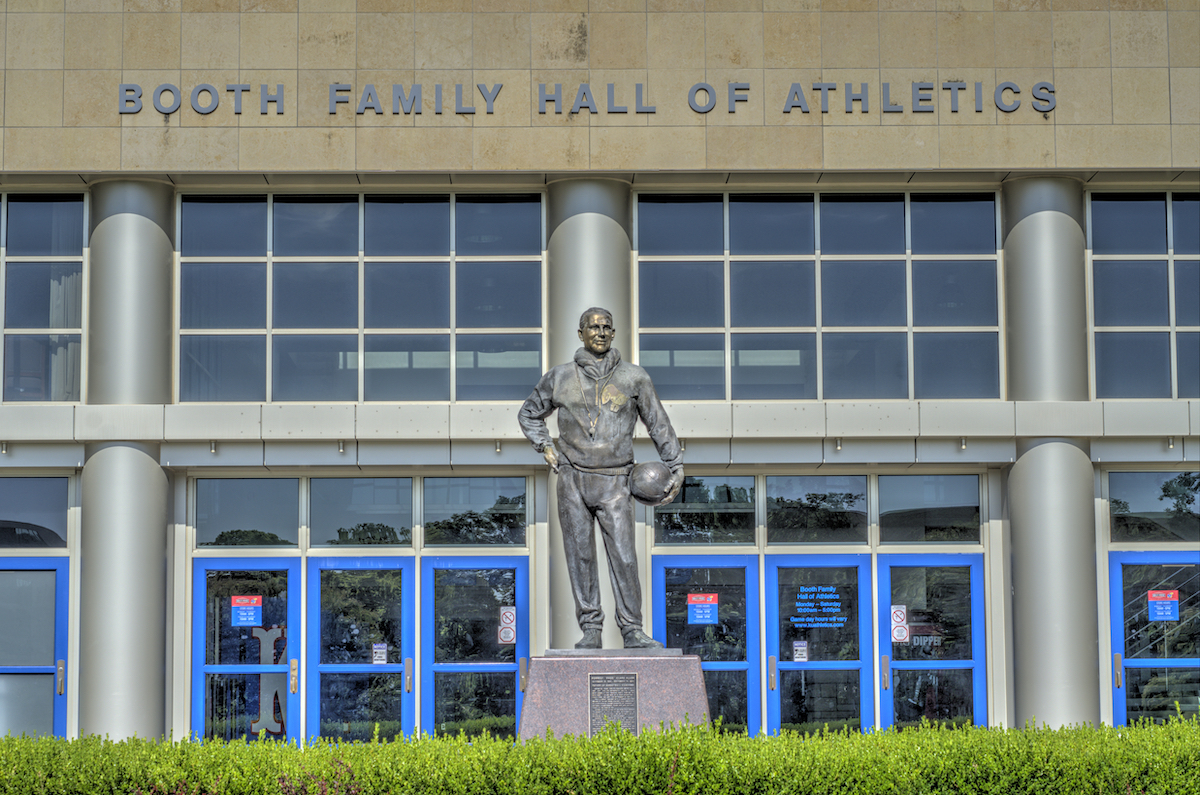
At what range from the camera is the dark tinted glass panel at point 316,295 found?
14.7 meters

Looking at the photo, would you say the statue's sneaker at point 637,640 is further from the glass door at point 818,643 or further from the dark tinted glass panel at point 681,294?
the dark tinted glass panel at point 681,294

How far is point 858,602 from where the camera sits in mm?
14539

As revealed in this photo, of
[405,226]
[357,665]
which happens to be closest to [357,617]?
[357,665]

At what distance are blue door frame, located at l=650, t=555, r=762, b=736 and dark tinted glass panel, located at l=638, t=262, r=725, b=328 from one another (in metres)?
2.72

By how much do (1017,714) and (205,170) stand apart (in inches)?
428

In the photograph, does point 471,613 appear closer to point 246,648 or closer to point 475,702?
point 475,702

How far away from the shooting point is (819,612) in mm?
14508

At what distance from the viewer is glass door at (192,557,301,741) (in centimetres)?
1426

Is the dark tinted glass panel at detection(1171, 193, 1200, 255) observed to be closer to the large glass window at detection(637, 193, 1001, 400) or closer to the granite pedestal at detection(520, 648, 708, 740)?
the large glass window at detection(637, 193, 1001, 400)

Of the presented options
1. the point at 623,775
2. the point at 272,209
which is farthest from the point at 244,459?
the point at 623,775

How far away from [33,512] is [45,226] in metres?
3.30

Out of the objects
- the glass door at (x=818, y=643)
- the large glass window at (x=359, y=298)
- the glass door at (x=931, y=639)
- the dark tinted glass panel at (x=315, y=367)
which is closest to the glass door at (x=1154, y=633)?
the glass door at (x=931, y=639)

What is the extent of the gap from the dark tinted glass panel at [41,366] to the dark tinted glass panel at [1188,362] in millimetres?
12702

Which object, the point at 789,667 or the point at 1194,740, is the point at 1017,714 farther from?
the point at 1194,740
